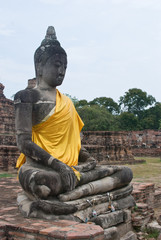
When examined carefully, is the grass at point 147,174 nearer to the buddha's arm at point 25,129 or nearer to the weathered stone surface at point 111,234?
the weathered stone surface at point 111,234

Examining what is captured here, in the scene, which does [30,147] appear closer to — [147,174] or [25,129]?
[25,129]

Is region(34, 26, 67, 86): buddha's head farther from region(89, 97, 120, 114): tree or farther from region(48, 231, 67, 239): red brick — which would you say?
region(89, 97, 120, 114): tree

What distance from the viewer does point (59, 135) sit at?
414 centimetres

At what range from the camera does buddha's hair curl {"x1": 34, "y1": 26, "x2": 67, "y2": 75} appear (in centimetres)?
417

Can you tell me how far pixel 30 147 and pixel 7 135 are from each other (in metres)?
10.7

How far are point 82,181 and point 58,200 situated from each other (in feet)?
1.48

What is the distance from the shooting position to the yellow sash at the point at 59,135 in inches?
160

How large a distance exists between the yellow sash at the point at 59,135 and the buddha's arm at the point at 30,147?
0.73 ft

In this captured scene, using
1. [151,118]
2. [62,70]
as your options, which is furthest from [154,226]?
[151,118]

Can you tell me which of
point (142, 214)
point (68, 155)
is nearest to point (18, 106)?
point (68, 155)

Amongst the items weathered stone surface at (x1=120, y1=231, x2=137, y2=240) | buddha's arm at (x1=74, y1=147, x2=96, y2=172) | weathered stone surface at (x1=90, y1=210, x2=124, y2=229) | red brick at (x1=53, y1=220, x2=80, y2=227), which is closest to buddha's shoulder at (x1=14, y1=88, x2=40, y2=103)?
buddha's arm at (x1=74, y1=147, x2=96, y2=172)

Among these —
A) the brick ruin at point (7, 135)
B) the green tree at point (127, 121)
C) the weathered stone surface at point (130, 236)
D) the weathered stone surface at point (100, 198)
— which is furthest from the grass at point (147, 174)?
the green tree at point (127, 121)

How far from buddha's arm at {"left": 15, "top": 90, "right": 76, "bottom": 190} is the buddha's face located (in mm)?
514

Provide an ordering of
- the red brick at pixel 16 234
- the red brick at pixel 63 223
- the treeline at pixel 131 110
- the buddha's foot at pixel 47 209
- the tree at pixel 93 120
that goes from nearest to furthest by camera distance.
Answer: the red brick at pixel 16 234 < the red brick at pixel 63 223 < the buddha's foot at pixel 47 209 < the tree at pixel 93 120 < the treeline at pixel 131 110
